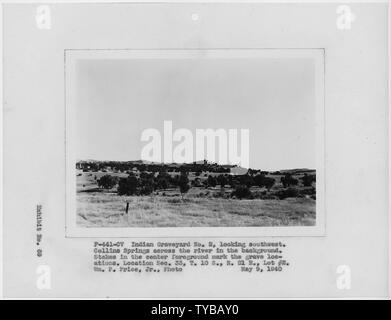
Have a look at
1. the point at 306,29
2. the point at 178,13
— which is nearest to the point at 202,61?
the point at 178,13

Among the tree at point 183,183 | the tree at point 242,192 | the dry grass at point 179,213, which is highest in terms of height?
the tree at point 183,183

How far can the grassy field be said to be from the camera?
7.41ft

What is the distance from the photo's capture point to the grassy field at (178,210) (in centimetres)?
226

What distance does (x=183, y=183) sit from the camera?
7.45 ft

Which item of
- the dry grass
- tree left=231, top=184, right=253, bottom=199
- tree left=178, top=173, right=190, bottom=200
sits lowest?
the dry grass

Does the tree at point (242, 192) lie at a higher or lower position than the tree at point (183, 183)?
lower

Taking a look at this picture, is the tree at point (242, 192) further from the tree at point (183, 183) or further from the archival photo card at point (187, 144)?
the tree at point (183, 183)

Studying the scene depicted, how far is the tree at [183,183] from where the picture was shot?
2.27 metres

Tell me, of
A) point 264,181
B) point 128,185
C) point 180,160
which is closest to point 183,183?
point 180,160

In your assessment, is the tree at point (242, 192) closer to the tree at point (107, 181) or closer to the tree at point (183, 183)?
the tree at point (183, 183)

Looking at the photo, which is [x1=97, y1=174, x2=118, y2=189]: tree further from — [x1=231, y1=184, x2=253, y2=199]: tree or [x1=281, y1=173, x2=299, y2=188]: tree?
[x1=281, y1=173, x2=299, y2=188]: tree

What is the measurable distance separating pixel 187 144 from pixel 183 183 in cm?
17

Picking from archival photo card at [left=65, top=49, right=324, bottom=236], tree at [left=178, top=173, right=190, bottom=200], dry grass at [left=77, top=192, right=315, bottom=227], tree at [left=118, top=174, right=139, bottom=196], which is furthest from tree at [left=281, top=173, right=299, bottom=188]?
tree at [left=118, top=174, right=139, bottom=196]

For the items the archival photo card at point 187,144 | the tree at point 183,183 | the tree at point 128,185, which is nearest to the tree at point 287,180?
the archival photo card at point 187,144
